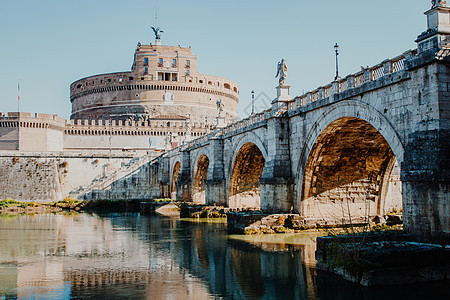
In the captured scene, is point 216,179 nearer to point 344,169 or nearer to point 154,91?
point 344,169

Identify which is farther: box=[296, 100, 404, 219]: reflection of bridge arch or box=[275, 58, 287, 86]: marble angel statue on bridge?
box=[275, 58, 287, 86]: marble angel statue on bridge

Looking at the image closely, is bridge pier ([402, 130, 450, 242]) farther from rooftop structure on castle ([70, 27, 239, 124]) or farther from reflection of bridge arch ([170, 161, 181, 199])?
rooftop structure on castle ([70, 27, 239, 124])

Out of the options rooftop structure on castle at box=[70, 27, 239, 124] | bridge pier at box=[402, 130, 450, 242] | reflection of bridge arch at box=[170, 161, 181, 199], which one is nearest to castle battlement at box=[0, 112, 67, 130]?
rooftop structure on castle at box=[70, 27, 239, 124]

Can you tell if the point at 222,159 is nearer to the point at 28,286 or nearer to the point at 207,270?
the point at 207,270

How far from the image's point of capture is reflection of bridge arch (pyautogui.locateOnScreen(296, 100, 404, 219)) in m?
16.6

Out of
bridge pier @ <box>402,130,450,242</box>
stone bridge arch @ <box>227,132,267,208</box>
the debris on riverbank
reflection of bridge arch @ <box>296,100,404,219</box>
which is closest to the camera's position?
the debris on riverbank

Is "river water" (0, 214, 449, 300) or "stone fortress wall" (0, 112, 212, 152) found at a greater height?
"stone fortress wall" (0, 112, 212, 152)

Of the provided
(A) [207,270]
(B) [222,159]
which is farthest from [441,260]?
(B) [222,159]

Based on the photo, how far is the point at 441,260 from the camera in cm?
970

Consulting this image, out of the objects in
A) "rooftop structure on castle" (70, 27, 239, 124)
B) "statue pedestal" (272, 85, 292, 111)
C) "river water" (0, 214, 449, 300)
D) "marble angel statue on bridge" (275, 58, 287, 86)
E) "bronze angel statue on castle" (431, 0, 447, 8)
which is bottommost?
"river water" (0, 214, 449, 300)

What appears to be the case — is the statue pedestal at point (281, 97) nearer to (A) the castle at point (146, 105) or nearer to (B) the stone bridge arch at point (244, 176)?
(B) the stone bridge arch at point (244, 176)

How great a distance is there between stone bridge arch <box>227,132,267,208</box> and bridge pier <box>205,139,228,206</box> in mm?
585

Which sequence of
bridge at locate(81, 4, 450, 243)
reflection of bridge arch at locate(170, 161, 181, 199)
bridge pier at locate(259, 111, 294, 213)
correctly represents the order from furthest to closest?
reflection of bridge arch at locate(170, 161, 181, 199)
bridge pier at locate(259, 111, 294, 213)
bridge at locate(81, 4, 450, 243)

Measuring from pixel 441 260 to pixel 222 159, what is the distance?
19.1m
